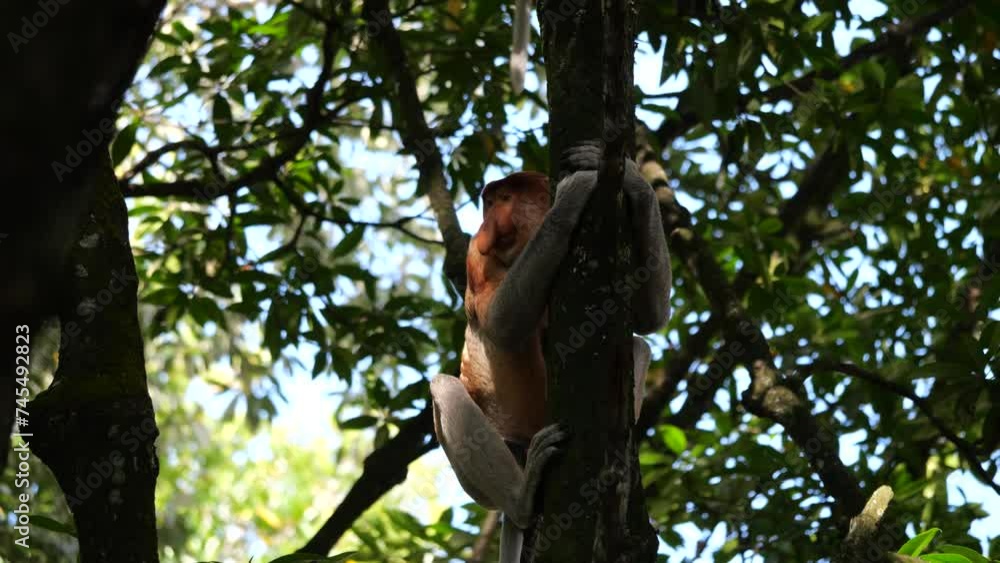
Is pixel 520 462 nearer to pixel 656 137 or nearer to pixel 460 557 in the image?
pixel 460 557

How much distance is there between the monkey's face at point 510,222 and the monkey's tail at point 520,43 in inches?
31.6

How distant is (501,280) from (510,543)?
0.95 meters

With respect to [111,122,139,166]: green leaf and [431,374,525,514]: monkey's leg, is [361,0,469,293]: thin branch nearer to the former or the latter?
[431,374,525,514]: monkey's leg

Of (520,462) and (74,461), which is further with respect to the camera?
(520,462)

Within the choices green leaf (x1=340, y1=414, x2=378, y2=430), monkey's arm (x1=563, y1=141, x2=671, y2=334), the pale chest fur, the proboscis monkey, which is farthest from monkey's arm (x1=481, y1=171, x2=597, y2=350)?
green leaf (x1=340, y1=414, x2=378, y2=430)

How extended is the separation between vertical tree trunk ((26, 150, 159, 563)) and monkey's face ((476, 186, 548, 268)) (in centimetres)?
128

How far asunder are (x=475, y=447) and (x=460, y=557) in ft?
4.96

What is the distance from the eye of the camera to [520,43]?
495 cm

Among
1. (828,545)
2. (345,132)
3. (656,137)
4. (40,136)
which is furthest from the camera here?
(345,132)

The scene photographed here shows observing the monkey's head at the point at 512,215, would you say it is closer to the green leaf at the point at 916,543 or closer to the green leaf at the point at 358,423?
the green leaf at the point at 916,543

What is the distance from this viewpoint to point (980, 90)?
5902 millimetres

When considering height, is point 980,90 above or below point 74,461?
above

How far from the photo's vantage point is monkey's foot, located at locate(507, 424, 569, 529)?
292 cm

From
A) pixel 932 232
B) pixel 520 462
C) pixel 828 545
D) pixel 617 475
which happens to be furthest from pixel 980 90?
pixel 617 475
